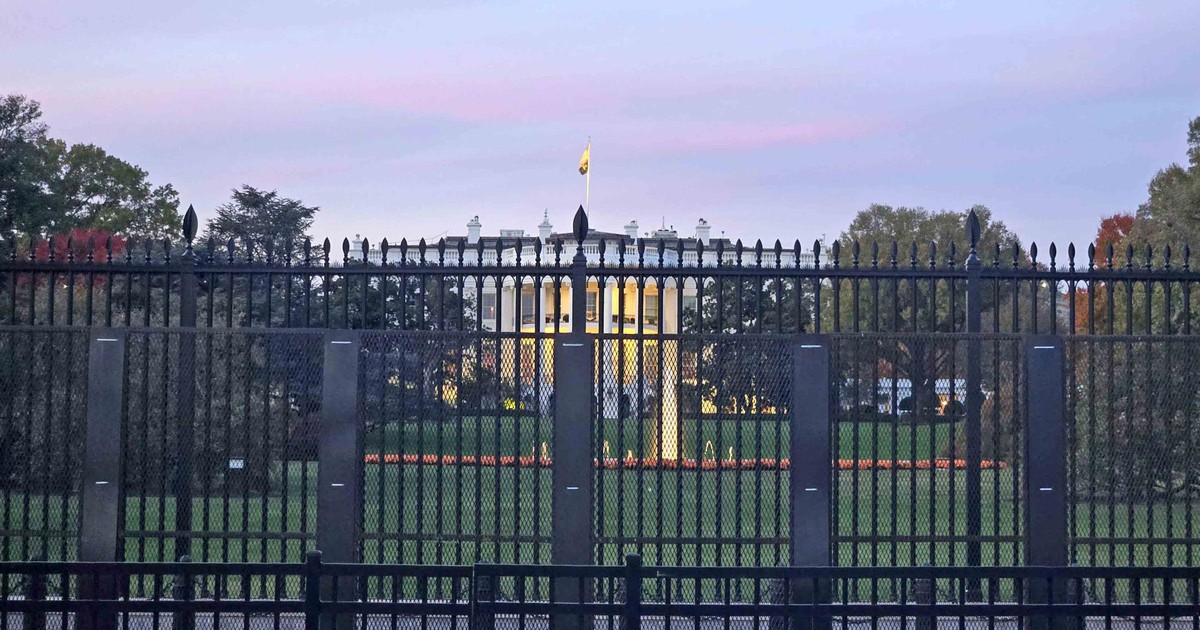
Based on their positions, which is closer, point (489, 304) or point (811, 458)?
point (811, 458)

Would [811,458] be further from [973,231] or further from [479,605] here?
[479,605]

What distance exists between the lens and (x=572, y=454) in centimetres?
816

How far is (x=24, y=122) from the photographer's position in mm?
31859

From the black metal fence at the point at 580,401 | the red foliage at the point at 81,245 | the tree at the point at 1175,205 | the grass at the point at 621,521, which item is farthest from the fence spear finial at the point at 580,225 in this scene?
the tree at the point at 1175,205

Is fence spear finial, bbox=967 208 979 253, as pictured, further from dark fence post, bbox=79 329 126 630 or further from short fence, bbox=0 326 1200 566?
dark fence post, bbox=79 329 126 630

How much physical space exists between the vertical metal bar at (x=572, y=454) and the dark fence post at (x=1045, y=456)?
296 cm

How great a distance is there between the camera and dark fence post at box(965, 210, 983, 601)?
8305 millimetres

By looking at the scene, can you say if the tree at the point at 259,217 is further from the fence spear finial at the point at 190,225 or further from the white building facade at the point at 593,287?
the fence spear finial at the point at 190,225

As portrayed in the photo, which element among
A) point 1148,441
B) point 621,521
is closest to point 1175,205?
point 1148,441

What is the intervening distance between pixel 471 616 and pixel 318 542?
2.08 m

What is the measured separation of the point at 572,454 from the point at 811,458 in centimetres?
159

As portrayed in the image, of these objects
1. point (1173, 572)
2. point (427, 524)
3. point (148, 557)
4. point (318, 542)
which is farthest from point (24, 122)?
point (1173, 572)

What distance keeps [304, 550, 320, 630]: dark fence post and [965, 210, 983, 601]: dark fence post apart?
444 cm

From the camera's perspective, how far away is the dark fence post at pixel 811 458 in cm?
805
